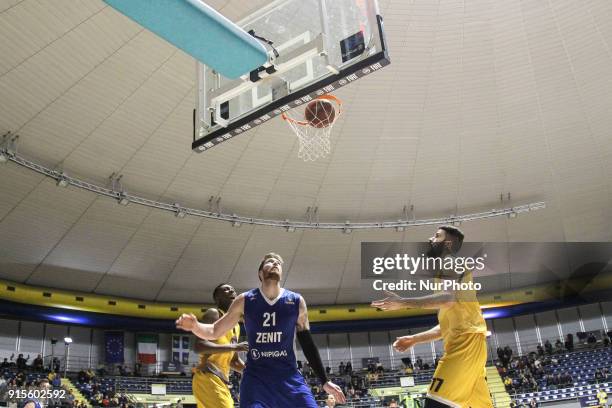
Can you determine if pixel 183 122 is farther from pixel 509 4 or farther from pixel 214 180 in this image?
pixel 509 4

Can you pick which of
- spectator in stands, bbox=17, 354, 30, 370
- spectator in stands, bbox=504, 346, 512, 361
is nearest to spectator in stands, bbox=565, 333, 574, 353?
spectator in stands, bbox=504, 346, 512, 361

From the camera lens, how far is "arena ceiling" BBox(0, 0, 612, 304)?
18.8m

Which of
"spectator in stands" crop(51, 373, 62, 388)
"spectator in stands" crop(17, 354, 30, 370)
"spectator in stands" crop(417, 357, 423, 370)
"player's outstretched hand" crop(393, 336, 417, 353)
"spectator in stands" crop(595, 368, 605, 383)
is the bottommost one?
"player's outstretched hand" crop(393, 336, 417, 353)

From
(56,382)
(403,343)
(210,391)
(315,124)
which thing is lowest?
(210,391)

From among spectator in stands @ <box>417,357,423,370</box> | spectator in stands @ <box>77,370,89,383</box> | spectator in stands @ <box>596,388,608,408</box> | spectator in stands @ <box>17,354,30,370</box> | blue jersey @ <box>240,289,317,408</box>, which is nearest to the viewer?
blue jersey @ <box>240,289,317,408</box>

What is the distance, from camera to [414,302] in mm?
5449

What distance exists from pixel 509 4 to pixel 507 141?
613cm

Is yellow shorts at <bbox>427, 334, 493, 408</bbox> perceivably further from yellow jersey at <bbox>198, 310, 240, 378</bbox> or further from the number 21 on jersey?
yellow jersey at <bbox>198, 310, 240, 378</bbox>

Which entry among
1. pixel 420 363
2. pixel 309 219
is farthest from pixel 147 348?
pixel 420 363

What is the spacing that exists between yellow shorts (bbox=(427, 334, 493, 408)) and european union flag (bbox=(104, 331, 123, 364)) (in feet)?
99.0

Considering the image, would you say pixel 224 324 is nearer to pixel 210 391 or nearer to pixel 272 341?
pixel 272 341

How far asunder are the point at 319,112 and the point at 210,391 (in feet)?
32.2

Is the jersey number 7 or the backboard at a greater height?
the backboard

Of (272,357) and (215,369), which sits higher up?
(215,369)
